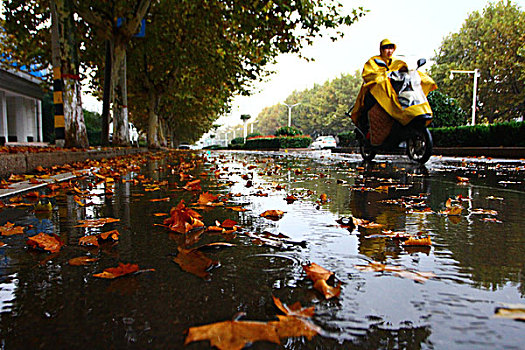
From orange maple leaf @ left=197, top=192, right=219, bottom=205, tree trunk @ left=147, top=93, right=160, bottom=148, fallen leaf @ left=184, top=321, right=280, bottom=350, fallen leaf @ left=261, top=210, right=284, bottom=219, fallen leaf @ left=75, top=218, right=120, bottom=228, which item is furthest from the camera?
tree trunk @ left=147, top=93, right=160, bottom=148

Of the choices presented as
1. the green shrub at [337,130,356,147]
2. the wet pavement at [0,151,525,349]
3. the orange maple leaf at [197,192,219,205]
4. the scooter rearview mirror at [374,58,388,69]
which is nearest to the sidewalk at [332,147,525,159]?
the scooter rearview mirror at [374,58,388,69]

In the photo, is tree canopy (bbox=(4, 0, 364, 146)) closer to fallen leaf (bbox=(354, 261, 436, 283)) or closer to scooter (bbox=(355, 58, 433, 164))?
scooter (bbox=(355, 58, 433, 164))

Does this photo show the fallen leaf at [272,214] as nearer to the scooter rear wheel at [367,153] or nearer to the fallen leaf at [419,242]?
the fallen leaf at [419,242]

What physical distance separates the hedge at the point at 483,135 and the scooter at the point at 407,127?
17.3 feet

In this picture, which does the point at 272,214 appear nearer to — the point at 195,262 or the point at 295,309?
the point at 195,262

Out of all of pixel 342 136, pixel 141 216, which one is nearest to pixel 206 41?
pixel 342 136

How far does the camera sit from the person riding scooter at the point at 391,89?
823 cm

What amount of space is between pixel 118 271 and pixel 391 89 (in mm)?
7905

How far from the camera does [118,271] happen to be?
64.3 inches

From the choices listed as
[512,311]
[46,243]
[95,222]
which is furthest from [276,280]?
[95,222]

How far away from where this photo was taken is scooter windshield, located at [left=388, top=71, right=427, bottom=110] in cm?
822

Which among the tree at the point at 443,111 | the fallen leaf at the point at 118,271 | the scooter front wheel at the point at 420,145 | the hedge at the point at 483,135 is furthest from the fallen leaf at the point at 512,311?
the tree at the point at 443,111

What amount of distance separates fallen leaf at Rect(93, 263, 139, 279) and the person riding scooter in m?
7.54

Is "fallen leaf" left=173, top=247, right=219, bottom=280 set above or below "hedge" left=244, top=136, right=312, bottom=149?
below
